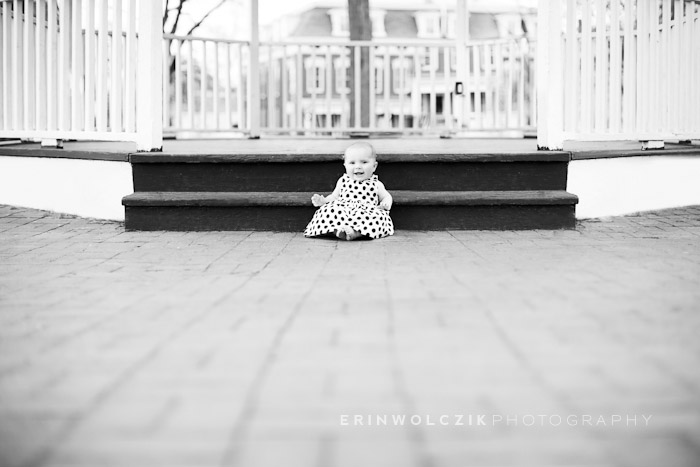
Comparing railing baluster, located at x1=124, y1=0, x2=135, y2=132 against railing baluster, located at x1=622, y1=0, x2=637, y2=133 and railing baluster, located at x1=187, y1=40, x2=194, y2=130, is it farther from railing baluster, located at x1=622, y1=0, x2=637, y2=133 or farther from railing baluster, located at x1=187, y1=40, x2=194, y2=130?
railing baluster, located at x1=622, y1=0, x2=637, y2=133

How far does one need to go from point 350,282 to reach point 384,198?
1702 millimetres

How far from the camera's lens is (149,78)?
5.33 metres

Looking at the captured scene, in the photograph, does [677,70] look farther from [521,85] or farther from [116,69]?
[116,69]

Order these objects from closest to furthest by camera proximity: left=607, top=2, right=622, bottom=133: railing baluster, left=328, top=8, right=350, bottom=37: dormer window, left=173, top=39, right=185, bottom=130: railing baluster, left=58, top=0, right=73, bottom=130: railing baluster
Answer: left=607, top=2, right=622, bottom=133: railing baluster
left=58, top=0, right=73, bottom=130: railing baluster
left=173, top=39, right=185, bottom=130: railing baluster
left=328, top=8, right=350, bottom=37: dormer window

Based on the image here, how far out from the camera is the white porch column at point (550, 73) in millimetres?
5441

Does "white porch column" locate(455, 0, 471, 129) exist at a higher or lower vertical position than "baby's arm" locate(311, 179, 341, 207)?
higher

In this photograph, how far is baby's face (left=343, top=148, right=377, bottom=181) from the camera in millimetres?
4914

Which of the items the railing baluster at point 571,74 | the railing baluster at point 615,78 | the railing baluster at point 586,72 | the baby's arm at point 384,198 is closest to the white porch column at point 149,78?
the baby's arm at point 384,198

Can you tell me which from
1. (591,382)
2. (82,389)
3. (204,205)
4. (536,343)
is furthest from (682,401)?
(204,205)

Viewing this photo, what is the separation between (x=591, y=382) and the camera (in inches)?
76.6

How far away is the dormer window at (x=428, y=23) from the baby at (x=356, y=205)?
113 feet

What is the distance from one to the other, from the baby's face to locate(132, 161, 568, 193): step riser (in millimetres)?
378

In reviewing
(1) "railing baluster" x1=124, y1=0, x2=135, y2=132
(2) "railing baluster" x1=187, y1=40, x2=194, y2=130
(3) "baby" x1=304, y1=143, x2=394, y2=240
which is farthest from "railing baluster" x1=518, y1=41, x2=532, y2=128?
(1) "railing baluster" x1=124, y1=0, x2=135, y2=132

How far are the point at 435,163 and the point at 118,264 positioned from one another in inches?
88.6
